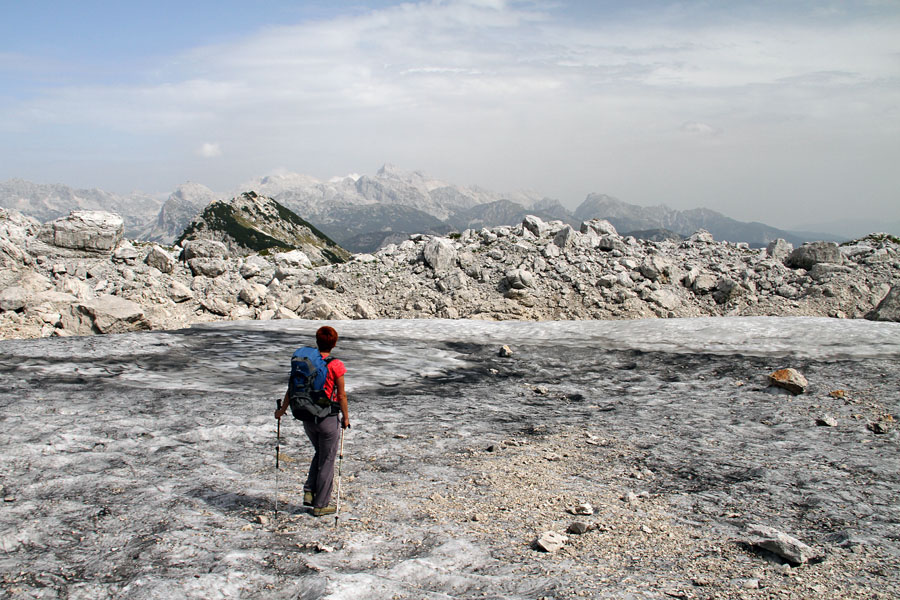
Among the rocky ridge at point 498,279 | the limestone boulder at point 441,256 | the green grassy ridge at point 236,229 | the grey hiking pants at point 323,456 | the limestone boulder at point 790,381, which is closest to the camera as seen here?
the grey hiking pants at point 323,456

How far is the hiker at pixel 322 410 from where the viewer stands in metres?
7.79

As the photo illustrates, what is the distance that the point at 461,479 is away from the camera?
972cm

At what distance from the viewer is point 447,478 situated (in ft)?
32.0

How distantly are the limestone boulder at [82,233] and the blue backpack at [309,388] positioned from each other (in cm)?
3204

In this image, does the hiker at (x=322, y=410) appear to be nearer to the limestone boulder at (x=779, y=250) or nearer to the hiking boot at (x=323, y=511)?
the hiking boot at (x=323, y=511)

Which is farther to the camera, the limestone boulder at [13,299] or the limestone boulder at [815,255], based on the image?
the limestone boulder at [815,255]

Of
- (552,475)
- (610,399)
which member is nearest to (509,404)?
(610,399)

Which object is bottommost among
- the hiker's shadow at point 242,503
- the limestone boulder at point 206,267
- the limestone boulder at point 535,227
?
the hiker's shadow at point 242,503

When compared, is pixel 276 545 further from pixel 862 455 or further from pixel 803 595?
pixel 862 455

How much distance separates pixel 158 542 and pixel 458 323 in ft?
69.8

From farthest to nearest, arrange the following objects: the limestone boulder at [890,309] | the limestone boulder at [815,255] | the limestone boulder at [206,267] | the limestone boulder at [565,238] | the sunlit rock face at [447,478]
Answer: the limestone boulder at [565,238] < the limestone boulder at [815,255] < the limestone boulder at [206,267] < the limestone boulder at [890,309] < the sunlit rock face at [447,478]

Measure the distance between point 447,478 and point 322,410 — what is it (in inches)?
122

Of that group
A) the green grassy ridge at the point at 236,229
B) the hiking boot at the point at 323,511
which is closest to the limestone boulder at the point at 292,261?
the hiking boot at the point at 323,511

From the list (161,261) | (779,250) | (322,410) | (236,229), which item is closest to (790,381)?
(322,410)
